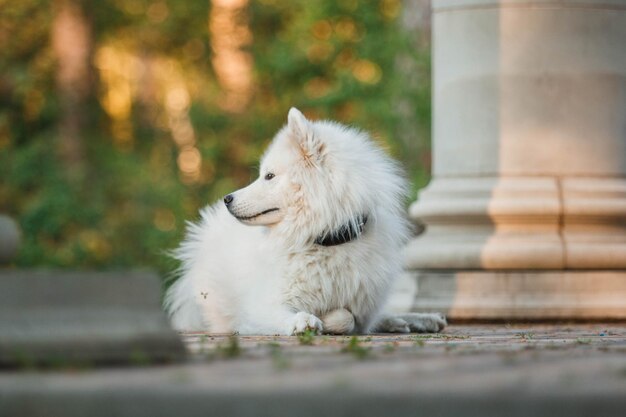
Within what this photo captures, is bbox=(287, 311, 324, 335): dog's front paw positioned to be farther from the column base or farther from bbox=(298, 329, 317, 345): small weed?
the column base

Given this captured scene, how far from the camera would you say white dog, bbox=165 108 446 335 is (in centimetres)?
762

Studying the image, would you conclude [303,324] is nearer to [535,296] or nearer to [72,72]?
[535,296]

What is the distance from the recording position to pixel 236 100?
26078mm

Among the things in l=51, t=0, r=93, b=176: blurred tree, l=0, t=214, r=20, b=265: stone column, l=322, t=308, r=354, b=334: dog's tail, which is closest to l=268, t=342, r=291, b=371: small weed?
l=0, t=214, r=20, b=265: stone column


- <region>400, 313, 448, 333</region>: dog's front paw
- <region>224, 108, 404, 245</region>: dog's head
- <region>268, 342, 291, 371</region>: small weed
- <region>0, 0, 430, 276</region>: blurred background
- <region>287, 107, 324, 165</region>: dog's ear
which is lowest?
<region>400, 313, 448, 333</region>: dog's front paw

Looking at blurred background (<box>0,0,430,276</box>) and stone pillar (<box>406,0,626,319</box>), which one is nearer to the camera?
stone pillar (<box>406,0,626,319</box>)

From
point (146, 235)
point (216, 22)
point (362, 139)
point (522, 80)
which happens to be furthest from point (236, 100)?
point (362, 139)

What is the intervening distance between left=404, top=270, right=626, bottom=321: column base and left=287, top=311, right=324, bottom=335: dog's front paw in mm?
2749

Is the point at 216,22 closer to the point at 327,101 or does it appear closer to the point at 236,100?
the point at 236,100

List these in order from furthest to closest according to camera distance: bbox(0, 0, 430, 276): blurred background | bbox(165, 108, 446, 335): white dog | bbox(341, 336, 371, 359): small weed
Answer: bbox(0, 0, 430, 276): blurred background → bbox(165, 108, 446, 335): white dog → bbox(341, 336, 371, 359): small weed

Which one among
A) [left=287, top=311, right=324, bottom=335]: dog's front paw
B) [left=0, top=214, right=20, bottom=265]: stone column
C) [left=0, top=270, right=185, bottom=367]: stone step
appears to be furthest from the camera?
[left=287, top=311, right=324, bottom=335]: dog's front paw

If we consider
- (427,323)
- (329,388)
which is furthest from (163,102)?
(329,388)

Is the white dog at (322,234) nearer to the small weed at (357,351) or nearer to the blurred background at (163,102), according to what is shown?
the small weed at (357,351)

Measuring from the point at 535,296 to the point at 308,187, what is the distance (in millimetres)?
2676
